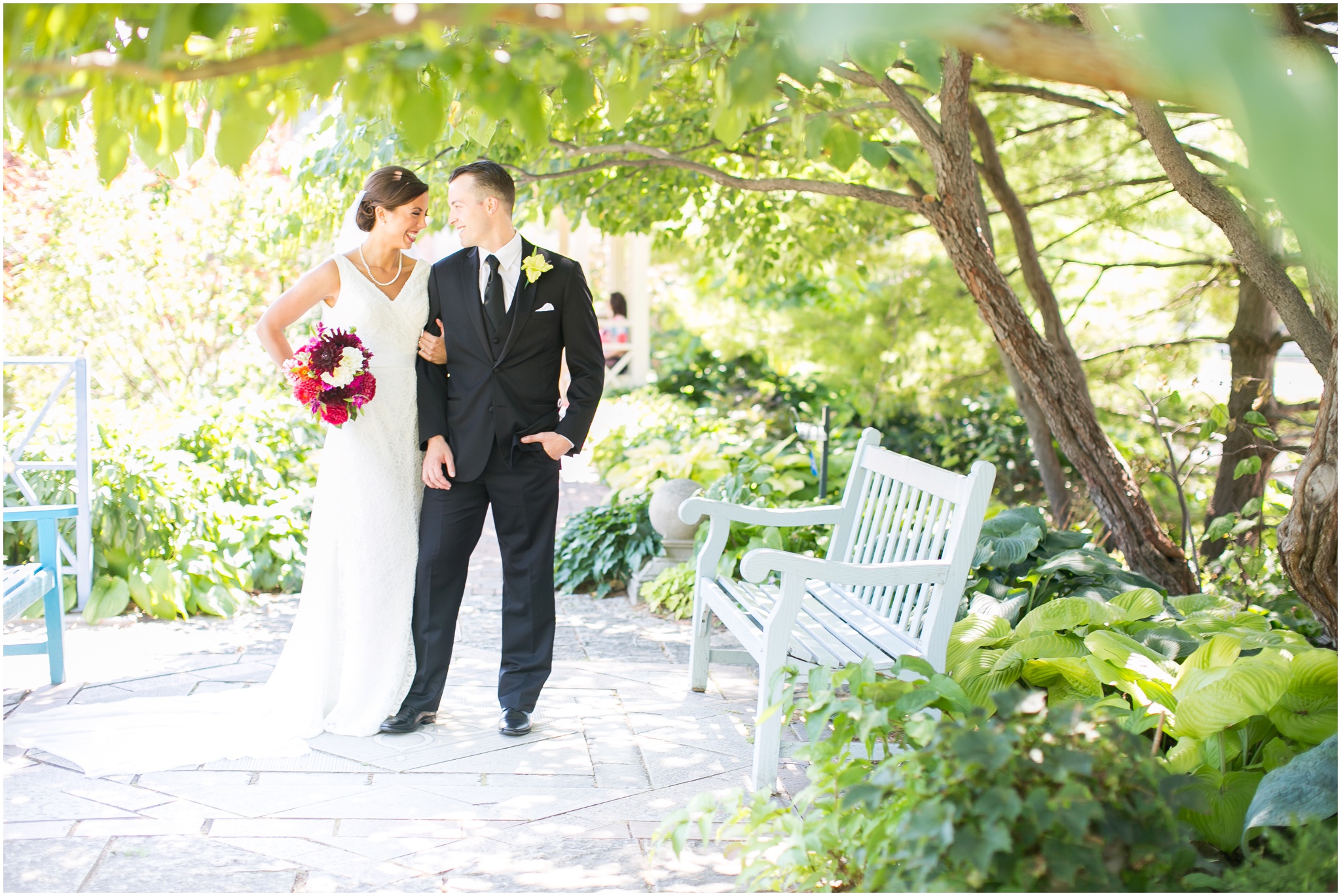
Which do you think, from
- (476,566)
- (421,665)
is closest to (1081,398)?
(421,665)

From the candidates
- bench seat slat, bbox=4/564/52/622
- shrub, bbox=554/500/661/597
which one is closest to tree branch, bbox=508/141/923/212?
shrub, bbox=554/500/661/597

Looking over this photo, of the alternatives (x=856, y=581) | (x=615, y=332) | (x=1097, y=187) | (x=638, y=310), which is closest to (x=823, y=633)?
(x=856, y=581)

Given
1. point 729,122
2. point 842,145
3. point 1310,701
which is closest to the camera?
point 729,122

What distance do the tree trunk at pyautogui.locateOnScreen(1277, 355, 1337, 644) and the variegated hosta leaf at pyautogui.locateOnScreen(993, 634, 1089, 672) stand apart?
0.66 m

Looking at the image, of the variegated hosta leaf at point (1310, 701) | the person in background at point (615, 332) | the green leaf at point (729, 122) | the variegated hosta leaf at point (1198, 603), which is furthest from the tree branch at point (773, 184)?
the person in background at point (615, 332)

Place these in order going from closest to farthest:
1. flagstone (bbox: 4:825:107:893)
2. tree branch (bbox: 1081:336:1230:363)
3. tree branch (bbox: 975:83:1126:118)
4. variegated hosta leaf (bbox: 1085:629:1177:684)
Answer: flagstone (bbox: 4:825:107:893), variegated hosta leaf (bbox: 1085:629:1177:684), tree branch (bbox: 975:83:1126:118), tree branch (bbox: 1081:336:1230:363)

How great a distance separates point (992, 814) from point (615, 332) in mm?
11483

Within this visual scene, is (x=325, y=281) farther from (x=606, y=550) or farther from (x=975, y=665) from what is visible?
(x=606, y=550)

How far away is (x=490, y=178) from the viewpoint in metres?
3.33

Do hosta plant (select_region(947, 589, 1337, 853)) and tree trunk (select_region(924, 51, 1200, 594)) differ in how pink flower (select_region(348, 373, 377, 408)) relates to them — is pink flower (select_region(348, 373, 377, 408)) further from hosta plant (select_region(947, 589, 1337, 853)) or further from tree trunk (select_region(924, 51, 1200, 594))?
tree trunk (select_region(924, 51, 1200, 594))

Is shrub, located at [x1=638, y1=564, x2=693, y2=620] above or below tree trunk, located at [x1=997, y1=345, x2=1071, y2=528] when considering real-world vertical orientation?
below

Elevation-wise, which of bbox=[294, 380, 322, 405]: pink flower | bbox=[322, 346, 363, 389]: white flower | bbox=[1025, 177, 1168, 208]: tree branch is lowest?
bbox=[294, 380, 322, 405]: pink flower

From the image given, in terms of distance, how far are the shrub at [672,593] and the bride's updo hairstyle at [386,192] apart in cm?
235

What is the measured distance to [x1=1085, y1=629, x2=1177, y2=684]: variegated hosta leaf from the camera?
2.71 metres
